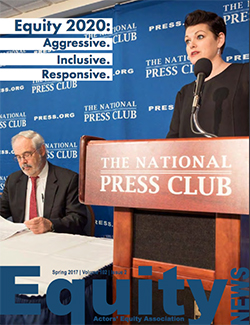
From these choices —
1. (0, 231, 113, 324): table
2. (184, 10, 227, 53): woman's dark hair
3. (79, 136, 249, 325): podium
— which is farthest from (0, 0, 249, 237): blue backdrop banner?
(79, 136, 249, 325): podium

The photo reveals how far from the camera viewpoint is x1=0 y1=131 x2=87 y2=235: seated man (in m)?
2.06

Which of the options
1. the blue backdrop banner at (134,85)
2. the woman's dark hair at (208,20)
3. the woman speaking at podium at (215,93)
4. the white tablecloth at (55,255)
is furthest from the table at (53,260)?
the blue backdrop banner at (134,85)

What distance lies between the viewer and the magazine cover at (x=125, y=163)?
0.64m

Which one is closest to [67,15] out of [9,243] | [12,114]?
[12,114]

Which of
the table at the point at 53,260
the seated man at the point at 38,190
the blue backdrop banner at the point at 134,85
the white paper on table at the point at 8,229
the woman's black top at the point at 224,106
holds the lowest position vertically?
the table at the point at 53,260

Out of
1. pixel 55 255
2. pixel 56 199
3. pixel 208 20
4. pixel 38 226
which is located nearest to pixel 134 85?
pixel 208 20

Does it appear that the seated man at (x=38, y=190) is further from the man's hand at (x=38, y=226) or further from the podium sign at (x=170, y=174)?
the podium sign at (x=170, y=174)

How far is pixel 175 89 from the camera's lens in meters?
2.43

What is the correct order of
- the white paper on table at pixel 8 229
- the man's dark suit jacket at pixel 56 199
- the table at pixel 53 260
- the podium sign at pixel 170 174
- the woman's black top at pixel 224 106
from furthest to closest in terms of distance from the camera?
the man's dark suit jacket at pixel 56 199 < the woman's black top at pixel 224 106 < the white paper on table at pixel 8 229 < the table at pixel 53 260 < the podium sign at pixel 170 174

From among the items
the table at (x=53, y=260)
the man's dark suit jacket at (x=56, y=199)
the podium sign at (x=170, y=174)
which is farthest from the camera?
the man's dark suit jacket at (x=56, y=199)

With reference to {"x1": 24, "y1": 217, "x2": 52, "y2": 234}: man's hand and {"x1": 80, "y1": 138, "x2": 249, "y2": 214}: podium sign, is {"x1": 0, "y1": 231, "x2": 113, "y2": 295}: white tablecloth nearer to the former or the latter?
{"x1": 24, "y1": 217, "x2": 52, "y2": 234}: man's hand

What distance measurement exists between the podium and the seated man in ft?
4.07

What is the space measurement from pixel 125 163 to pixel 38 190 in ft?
5.21

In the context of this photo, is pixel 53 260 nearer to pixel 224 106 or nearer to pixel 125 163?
pixel 125 163
